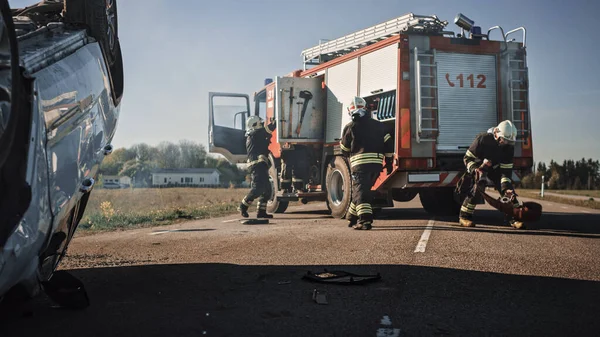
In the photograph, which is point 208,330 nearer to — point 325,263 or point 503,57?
point 325,263

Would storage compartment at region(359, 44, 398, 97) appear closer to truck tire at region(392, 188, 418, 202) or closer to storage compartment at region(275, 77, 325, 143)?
storage compartment at region(275, 77, 325, 143)

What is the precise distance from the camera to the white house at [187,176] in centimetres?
7819

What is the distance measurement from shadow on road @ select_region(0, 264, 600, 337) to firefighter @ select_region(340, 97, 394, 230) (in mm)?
3886

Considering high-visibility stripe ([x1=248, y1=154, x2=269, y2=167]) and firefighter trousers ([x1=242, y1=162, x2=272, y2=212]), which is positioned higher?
high-visibility stripe ([x1=248, y1=154, x2=269, y2=167])

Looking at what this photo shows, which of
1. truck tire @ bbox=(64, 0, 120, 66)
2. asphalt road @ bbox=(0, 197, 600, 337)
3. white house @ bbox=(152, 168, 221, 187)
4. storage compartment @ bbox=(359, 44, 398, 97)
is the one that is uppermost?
storage compartment @ bbox=(359, 44, 398, 97)

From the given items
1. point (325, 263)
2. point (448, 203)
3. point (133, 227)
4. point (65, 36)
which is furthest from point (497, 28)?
point (65, 36)

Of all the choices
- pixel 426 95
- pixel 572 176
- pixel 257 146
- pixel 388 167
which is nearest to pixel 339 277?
pixel 388 167

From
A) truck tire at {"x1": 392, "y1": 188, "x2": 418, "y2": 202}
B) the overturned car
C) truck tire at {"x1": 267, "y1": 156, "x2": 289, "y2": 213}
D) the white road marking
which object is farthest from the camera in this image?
truck tire at {"x1": 267, "y1": 156, "x2": 289, "y2": 213}

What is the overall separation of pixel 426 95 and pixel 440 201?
8.70 feet

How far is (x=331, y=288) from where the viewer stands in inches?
167

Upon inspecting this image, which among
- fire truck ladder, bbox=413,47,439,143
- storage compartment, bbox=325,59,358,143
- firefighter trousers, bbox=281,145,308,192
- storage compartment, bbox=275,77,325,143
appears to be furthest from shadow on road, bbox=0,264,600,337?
firefighter trousers, bbox=281,145,308,192

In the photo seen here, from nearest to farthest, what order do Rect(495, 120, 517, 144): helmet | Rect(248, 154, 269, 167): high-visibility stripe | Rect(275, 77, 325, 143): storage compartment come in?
Rect(495, 120, 517, 144): helmet
Rect(248, 154, 269, 167): high-visibility stripe
Rect(275, 77, 325, 143): storage compartment

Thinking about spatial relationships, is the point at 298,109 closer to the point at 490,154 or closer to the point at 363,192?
the point at 363,192

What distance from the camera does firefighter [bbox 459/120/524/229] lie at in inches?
344
